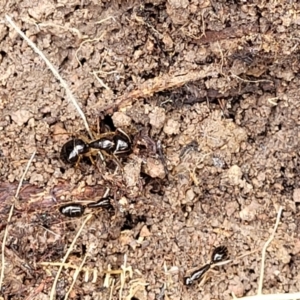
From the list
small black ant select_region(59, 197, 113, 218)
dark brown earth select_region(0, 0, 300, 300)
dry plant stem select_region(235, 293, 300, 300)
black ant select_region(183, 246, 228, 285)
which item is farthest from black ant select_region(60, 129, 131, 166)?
dry plant stem select_region(235, 293, 300, 300)

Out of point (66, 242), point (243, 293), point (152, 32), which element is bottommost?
point (243, 293)

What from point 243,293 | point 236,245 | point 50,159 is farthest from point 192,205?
point 50,159

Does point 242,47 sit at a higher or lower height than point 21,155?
higher

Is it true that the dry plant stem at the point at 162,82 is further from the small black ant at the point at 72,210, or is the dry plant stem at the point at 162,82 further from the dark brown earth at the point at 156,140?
the small black ant at the point at 72,210

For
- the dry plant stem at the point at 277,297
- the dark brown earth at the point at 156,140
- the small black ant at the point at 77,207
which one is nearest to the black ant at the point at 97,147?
the dark brown earth at the point at 156,140

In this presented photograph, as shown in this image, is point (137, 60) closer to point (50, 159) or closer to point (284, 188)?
point (50, 159)
